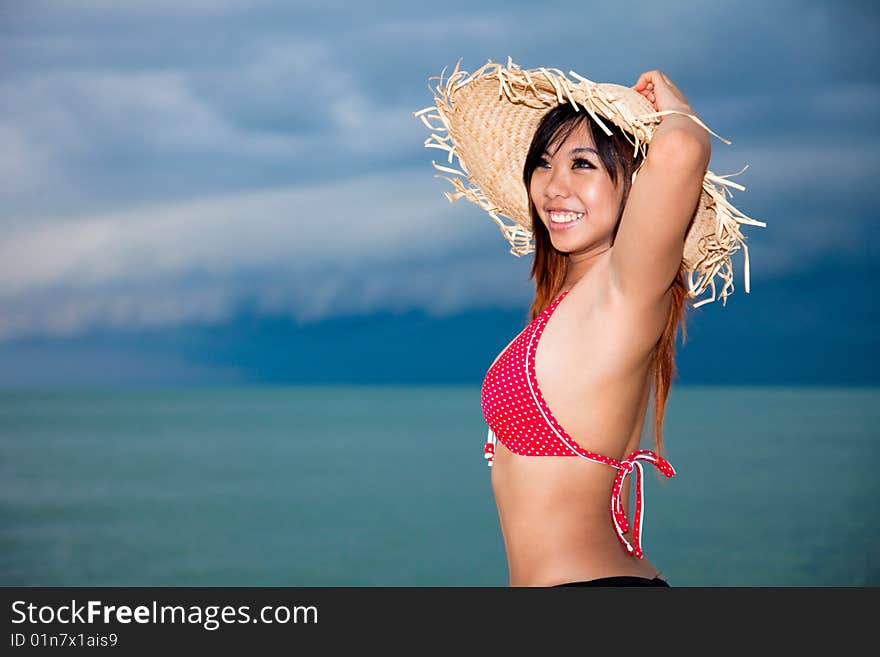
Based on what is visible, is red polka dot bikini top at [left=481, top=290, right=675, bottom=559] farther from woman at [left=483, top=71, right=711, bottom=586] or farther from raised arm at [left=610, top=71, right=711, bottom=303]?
raised arm at [left=610, top=71, right=711, bottom=303]

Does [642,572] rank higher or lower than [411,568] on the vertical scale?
lower

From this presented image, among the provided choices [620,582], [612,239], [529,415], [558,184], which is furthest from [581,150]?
[620,582]

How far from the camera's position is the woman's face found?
7.72 ft

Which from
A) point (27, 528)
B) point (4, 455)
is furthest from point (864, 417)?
point (27, 528)

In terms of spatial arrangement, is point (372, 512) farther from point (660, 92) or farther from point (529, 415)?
point (660, 92)

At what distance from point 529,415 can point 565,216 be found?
0.48 meters

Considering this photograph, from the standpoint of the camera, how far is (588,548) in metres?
2.25

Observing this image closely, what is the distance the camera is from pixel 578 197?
2367 mm

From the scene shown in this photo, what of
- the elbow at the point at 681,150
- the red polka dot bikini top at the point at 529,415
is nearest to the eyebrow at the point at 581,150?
the red polka dot bikini top at the point at 529,415

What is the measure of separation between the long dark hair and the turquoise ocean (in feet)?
0.59

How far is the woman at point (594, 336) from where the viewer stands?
6.47ft

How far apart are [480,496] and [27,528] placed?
5035mm
